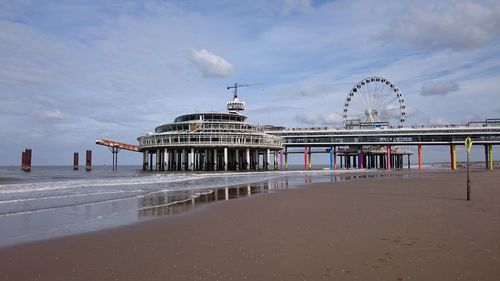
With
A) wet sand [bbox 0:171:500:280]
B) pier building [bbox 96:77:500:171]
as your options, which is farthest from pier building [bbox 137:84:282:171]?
wet sand [bbox 0:171:500:280]

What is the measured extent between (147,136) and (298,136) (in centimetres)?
3989

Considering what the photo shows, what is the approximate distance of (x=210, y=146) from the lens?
70938 mm

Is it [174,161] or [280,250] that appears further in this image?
[174,161]

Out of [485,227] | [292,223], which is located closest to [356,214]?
[292,223]

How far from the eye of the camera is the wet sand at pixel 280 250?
244 inches

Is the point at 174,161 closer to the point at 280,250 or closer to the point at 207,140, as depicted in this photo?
the point at 207,140

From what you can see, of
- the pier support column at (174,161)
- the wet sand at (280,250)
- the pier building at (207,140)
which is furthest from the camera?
the pier support column at (174,161)

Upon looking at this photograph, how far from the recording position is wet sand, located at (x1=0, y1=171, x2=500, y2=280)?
621cm

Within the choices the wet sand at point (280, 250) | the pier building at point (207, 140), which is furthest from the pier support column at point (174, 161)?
the wet sand at point (280, 250)

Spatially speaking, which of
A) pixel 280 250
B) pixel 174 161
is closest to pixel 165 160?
pixel 174 161

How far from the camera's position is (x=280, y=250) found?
7.73 metres

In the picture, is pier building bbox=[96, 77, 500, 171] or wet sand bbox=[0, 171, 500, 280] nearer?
wet sand bbox=[0, 171, 500, 280]

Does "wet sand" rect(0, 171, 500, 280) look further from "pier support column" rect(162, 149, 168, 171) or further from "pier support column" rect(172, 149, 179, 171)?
"pier support column" rect(172, 149, 179, 171)

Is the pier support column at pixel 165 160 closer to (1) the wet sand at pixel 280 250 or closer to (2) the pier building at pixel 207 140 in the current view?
(2) the pier building at pixel 207 140
